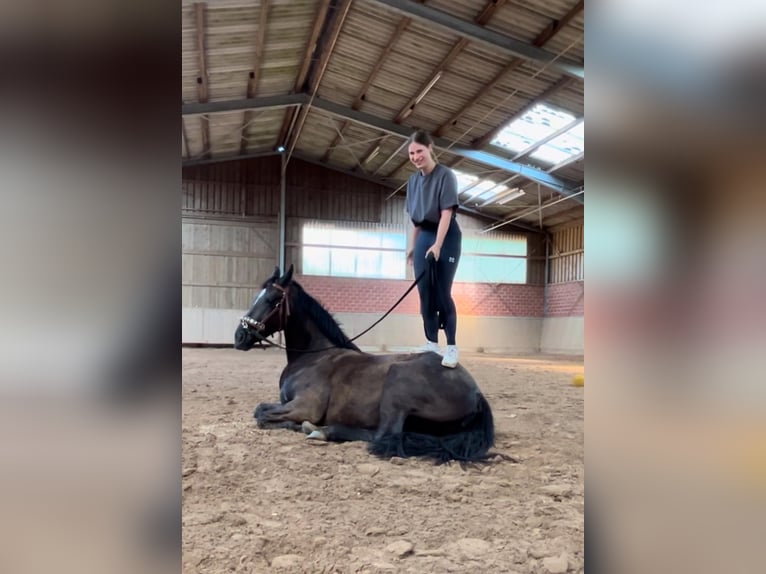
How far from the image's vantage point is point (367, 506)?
5.04 feet

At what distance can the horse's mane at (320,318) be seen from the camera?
10.0 ft

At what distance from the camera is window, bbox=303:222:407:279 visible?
36.5 feet

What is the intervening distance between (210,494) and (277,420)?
1.08m

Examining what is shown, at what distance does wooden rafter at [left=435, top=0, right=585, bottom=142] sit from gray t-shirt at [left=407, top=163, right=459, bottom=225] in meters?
1.51

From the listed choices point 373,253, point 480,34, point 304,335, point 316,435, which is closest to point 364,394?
point 316,435

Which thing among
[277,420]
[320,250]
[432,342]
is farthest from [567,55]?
[320,250]

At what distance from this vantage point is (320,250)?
11406mm

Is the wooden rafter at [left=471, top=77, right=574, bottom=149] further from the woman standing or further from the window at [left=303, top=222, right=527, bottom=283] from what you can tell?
the window at [left=303, top=222, right=527, bottom=283]

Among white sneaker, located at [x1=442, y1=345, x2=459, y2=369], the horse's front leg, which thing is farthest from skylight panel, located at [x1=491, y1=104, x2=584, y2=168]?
the horse's front leg

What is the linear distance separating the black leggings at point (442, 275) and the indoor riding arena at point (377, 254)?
0.31 meters

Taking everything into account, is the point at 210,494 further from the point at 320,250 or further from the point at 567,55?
the point at 320,250

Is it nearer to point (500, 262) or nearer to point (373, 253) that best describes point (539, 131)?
point (373, 253)

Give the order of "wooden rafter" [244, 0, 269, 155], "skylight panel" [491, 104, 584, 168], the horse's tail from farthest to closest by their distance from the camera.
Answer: "skylight panel" [491, 104, 584, 168] → "wooden rafter" [244, 0, 269, 155] → the horse's tail

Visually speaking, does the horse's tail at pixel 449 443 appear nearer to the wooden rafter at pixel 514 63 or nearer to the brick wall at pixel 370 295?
the wooden rafter at pixel 514 63
